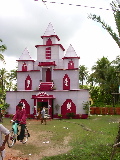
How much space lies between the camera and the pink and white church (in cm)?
2823

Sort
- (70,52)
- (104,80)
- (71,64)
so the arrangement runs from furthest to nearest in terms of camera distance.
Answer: (104,80), (70,52), (71,64)

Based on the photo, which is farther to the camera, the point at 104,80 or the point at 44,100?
the point at 104,80

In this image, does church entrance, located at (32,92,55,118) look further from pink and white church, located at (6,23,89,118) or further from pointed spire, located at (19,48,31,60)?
pointed spire, located at (19,48,31,60)


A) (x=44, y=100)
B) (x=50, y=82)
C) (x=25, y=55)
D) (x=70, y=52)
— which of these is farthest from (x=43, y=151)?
(x=25, y=55)

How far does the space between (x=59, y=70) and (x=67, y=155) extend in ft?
71.9

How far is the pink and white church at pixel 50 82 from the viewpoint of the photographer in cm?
2823

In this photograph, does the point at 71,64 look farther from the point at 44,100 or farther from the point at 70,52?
the point at 44,100

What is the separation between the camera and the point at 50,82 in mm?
29859

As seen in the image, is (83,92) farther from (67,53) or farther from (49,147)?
(49,147)

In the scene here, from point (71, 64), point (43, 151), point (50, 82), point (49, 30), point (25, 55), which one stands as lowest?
point (43, 151)

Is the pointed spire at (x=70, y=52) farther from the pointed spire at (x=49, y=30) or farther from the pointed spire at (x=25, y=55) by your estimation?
the pointed spire at (x=25, y=55)

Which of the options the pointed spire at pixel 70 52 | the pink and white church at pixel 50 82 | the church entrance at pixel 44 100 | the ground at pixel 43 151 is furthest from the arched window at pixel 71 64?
the ground at pixel 43 151

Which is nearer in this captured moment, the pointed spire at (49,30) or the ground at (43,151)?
the ground at (43,151)

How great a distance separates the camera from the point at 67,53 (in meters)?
30.8
